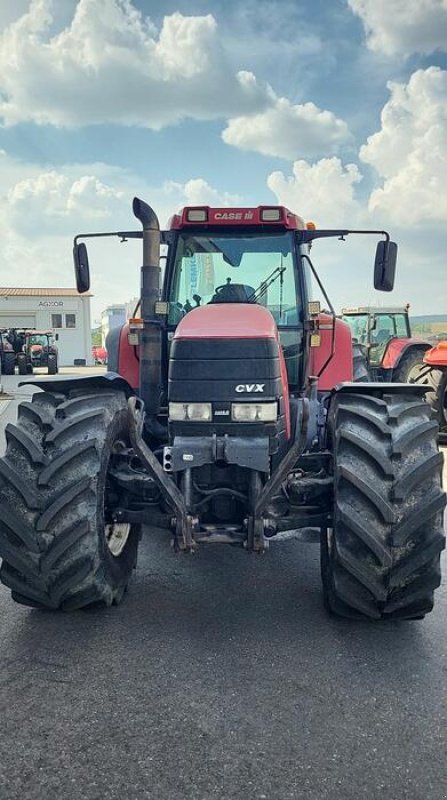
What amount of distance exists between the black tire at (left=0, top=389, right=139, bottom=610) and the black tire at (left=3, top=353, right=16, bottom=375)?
89.3 feet

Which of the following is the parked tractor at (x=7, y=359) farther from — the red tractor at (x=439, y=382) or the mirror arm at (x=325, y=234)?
the mirror arm at (x=325, y=234)

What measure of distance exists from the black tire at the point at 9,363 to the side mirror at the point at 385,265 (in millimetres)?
26725

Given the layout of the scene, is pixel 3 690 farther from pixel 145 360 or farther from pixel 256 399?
pixel 145 360

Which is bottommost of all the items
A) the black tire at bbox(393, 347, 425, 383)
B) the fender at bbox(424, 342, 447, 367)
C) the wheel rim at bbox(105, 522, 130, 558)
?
the wheel rim at bbox(105, 522, 130, 558)

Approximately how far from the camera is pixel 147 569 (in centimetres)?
413

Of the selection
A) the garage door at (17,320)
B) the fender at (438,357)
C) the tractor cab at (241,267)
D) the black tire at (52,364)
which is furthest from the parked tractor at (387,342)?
the garage door at (17,320)

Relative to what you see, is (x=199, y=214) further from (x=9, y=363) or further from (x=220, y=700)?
(x=9, y=363)

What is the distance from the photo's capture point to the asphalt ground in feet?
7.08

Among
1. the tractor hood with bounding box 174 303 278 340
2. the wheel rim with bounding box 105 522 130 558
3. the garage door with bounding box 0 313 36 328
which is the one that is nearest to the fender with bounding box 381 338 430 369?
the tractor hood with bounding box 174 303 278 340

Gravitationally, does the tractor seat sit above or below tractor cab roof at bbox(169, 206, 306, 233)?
below

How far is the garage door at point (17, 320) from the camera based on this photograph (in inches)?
1665

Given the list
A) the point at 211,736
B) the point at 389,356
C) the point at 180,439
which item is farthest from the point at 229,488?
the point at 389,356

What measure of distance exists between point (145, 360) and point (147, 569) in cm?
141

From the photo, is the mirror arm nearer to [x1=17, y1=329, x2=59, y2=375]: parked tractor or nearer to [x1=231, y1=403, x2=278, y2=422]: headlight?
[x1=231, y1=403, x2=278, y2=422]: headlight
